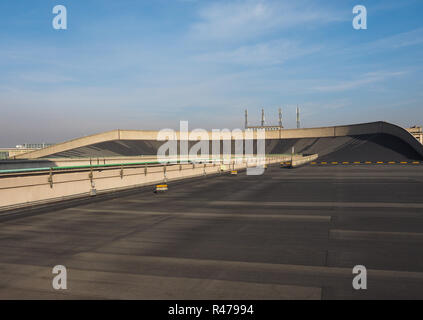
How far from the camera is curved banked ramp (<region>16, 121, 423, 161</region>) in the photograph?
7269 cm

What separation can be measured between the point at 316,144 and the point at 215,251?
94.5m

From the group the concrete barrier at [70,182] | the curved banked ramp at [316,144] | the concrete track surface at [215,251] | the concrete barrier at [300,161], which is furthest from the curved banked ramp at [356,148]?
the concrete track surface at [215,251]

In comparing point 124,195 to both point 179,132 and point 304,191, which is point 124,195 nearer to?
point 304,191

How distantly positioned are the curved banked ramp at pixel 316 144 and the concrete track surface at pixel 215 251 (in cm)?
6226

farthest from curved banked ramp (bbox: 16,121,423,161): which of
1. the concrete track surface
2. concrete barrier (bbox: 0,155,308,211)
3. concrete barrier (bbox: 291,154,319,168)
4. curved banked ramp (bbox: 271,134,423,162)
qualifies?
the concrete track surface

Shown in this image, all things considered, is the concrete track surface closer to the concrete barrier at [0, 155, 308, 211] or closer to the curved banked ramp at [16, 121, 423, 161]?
the concrete barrier at [0, 155, 308, 211]

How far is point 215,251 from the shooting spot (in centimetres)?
885

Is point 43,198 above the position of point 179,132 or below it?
below

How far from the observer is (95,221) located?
12836 mm

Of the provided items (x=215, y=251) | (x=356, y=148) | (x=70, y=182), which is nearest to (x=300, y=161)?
(x=356, y=148)

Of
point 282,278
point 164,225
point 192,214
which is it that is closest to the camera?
point 282,278
